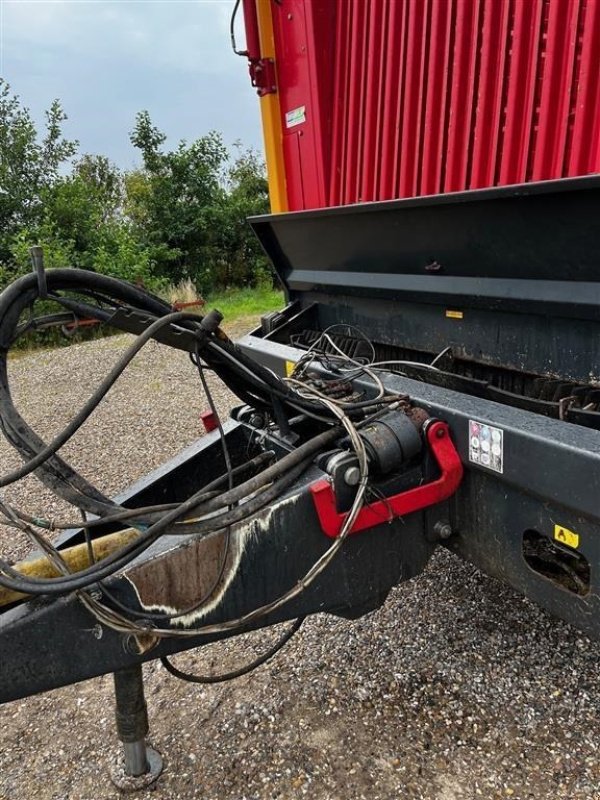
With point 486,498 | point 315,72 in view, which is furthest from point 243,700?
point 315,72

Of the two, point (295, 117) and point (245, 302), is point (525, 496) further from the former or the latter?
point (245, 302)

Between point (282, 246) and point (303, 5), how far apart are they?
1.08 m

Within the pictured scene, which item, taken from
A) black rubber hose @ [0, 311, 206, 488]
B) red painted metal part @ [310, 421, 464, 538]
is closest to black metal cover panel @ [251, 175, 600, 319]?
red painted metal part @ [310, 421, 464, 538]

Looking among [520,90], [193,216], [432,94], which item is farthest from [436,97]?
[193,216]

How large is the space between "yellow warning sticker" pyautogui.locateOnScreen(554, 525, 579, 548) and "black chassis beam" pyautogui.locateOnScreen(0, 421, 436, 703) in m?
0.37

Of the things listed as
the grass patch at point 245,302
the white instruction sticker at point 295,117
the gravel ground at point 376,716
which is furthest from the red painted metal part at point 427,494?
the grass patch at point 245,302

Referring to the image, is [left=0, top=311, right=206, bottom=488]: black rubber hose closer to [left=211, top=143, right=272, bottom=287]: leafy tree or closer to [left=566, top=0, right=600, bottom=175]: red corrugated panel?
[left=566, top=0, right=600, bottom=175]: red corrugated panel

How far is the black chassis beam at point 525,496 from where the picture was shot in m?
1.54

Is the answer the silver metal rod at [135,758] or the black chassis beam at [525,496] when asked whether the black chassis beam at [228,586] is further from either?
the silver metal rod at [135,758]

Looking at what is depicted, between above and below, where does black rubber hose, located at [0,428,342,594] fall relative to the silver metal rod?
above

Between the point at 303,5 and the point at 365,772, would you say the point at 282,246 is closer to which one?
the point at 303,5

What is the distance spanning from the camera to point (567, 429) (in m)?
1.62

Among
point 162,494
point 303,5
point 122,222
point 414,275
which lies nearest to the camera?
point 162,494

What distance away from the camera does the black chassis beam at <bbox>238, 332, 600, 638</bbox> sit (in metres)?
1.54
